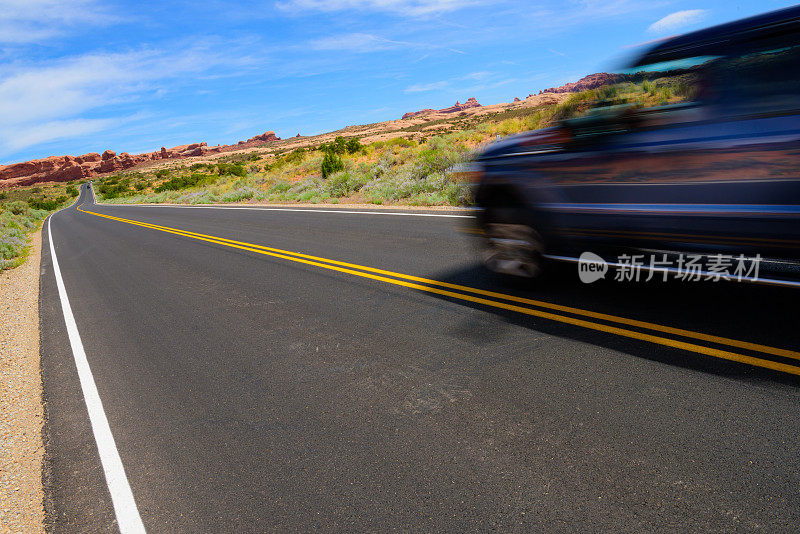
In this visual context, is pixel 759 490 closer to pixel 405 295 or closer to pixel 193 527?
pixel 193 527

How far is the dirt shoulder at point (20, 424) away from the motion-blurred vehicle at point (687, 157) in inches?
180

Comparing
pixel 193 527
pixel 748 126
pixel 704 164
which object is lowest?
pixel 193 527

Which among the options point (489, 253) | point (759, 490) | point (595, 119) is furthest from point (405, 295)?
point (759, 490)

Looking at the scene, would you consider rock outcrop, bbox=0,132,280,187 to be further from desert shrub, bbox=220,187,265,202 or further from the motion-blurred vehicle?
the motion-blurred vehicle

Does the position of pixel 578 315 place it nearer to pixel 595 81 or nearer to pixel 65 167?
pixel 595 81

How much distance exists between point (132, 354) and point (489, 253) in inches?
166

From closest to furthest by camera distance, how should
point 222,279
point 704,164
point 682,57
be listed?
1. point 704,164
2. point 682,57
3. point 222,279

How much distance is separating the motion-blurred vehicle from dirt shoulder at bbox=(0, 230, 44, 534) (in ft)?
15.0

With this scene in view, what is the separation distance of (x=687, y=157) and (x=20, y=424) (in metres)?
5.81

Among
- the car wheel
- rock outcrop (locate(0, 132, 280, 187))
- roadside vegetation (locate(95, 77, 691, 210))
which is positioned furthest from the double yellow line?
rock outcrop (locate(0, 132, 280, 187))

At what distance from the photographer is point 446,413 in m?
3.19

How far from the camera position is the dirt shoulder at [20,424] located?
9.48ft

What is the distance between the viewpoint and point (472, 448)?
2.81 m

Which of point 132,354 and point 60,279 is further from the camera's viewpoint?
point 60,279
